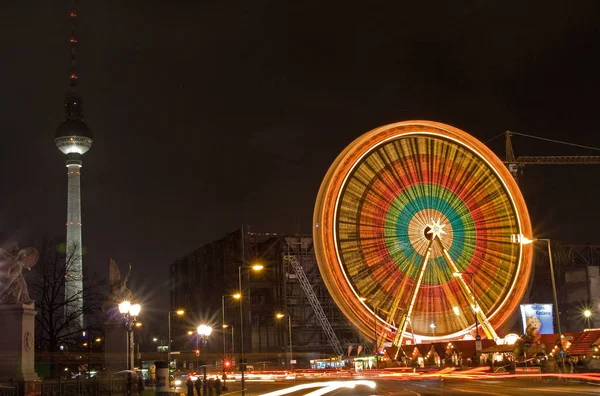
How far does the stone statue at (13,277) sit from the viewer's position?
29094 mm

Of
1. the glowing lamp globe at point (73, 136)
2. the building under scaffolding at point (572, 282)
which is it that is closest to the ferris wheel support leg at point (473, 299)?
the building under scaffolding at point (572, 282)

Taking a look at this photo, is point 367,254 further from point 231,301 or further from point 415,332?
point 231,301

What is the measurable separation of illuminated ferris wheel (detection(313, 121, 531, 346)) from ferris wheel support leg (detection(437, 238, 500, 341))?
0.08 metres

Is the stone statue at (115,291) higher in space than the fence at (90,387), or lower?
higher

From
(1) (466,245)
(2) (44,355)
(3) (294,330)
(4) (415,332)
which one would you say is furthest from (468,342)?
(3) (294,330)

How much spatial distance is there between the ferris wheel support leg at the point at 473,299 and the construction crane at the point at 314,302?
46.2 metres

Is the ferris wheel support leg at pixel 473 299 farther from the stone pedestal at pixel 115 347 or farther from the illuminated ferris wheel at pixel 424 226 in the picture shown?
the stone pedestal at pixel 115 347

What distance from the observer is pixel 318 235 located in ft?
186

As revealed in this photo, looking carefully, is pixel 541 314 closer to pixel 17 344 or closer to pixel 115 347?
pixel 115 347

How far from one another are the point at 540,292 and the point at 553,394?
9834cm

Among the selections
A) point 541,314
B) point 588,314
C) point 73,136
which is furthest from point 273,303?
point 73,136

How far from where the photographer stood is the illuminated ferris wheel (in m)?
57.8

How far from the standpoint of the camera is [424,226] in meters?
59.4

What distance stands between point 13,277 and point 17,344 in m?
2.71
